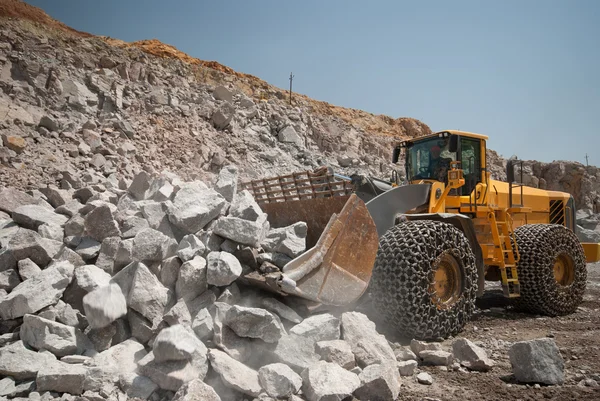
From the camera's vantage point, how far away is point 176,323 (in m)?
3.21

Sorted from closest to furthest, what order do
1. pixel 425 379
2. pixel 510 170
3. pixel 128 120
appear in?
pixel 425 379 → pixel 510 170 → pixel 128 120

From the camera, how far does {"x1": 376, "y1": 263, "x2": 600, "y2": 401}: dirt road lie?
3.20 metres

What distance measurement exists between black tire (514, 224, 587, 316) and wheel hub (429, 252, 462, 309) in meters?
2.04

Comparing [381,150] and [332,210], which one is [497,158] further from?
[332,210]

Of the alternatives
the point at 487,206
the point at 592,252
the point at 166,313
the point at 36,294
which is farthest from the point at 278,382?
the point at 592,252

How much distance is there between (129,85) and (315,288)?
13.9 m

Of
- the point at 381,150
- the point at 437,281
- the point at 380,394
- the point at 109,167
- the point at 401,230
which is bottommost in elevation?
the point at 380,394

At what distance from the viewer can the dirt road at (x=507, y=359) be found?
3201 mm

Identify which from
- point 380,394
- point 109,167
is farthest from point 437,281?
point 109,167

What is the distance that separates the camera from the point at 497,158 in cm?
3331

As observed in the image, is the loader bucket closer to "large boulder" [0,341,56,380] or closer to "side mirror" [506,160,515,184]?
"large boulder" [0,341,56,380]

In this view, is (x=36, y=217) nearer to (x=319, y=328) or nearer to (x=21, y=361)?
(x=21, y=361)

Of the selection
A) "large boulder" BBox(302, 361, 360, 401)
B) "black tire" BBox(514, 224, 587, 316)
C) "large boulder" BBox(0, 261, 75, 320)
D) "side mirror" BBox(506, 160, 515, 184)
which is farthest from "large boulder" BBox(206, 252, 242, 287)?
"black tire" BBox(514, 224, 587, 316)

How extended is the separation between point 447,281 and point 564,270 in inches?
132
